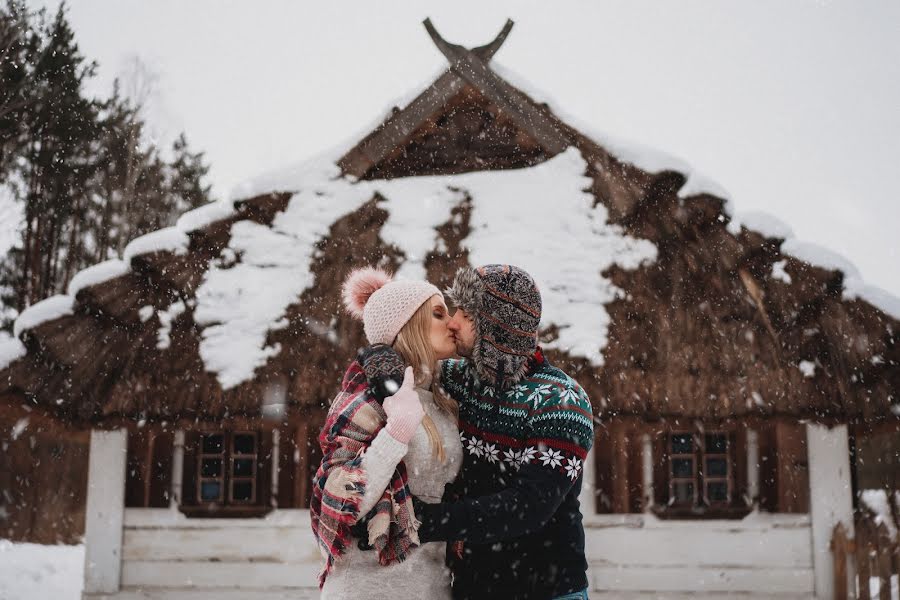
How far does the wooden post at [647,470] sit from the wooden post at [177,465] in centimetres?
470

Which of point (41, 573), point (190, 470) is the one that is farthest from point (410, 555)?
point (41, 573)

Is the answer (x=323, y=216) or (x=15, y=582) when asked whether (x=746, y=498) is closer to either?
(x=323, y=216)

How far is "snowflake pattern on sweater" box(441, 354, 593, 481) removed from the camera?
6.96 ft

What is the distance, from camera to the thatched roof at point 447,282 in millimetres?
6207

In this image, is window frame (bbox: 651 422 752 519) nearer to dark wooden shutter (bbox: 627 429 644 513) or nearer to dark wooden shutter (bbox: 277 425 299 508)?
dark wooden shutter (bbox: 627 429 644 513)

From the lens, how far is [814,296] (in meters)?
6.48

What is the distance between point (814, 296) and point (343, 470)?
230 inches

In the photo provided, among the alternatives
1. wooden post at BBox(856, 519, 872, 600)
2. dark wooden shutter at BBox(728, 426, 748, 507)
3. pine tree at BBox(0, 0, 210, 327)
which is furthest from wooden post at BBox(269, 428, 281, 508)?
pine tree at BBox(0, 0, 210, 327)

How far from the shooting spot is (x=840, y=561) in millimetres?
6578

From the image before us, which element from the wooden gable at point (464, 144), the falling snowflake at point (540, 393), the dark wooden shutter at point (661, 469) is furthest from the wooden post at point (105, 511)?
the falling snowflake at point (540, 393)

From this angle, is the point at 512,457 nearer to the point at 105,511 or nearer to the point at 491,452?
the point at 491,452

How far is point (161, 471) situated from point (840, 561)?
6.75 metres

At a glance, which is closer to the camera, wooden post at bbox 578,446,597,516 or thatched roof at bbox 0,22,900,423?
thatched roof at bbox 0,22,900,423

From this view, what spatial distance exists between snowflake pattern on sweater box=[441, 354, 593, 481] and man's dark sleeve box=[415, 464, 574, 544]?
0.06 m
